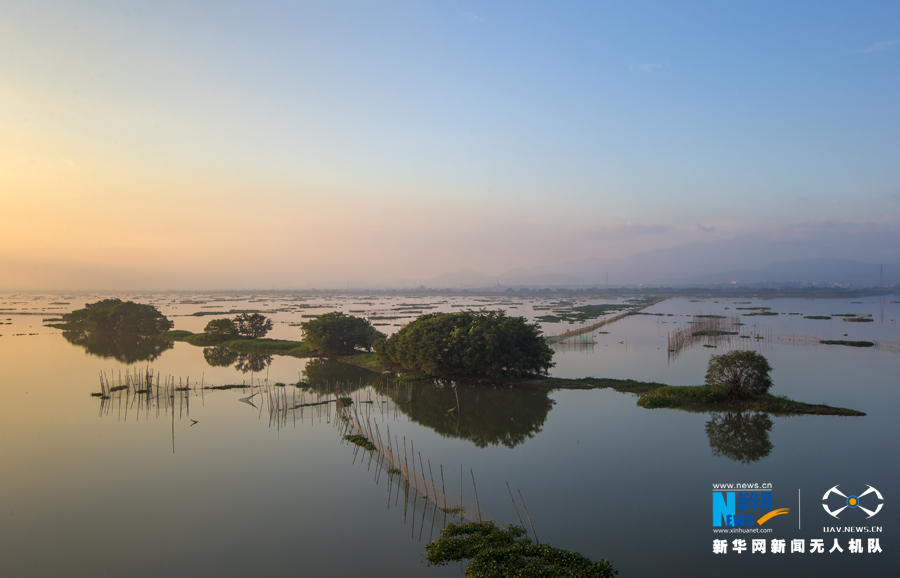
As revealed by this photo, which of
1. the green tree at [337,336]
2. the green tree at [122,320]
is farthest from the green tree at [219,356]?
the green tree at [122,320]

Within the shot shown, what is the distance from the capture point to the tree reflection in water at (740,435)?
11573 millimetres

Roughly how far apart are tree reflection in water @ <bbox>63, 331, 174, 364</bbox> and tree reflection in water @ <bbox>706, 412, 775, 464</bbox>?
27.6 metres

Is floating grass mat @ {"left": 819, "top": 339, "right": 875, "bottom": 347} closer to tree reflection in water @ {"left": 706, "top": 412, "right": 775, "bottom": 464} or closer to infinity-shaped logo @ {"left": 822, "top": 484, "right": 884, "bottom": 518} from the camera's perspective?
tree reflection in water @ {"left": 706, "top": 412, "right": 775, "bottom": 464}

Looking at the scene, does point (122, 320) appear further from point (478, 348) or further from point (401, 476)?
point (401, 476)

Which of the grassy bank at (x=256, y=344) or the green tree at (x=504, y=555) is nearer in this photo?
the green tree at (x=504, y=555)

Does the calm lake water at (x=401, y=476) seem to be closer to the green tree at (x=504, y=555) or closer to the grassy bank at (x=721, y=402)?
the green tree at (x=504, y=555)

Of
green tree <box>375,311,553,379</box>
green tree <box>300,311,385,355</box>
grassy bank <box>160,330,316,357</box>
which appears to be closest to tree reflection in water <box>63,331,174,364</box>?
grassy bank <box>160,330,316,357</box>

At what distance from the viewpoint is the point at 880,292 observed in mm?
116688

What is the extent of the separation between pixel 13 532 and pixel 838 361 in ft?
101

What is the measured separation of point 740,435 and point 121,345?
118 feet

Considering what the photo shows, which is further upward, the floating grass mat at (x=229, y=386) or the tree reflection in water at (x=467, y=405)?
the floating grass mat at (x=229, y=386)

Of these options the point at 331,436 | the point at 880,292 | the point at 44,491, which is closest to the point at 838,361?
the point at 331,436

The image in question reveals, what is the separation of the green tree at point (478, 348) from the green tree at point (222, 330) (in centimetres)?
1709

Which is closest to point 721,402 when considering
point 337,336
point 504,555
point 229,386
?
point 504,555
